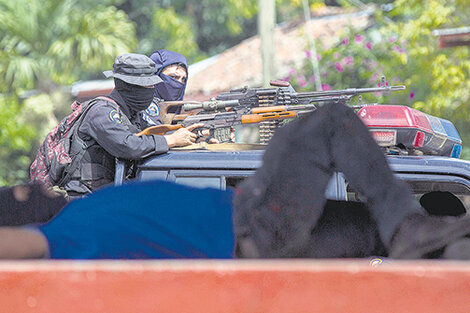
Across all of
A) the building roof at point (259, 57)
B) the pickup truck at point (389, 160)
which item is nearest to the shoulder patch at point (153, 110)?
the pickup truck at point (389, 160)

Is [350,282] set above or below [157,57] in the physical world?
below

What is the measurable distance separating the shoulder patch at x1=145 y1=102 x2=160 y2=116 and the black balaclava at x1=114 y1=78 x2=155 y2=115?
28cm

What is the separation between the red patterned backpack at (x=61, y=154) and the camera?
335 centimetres

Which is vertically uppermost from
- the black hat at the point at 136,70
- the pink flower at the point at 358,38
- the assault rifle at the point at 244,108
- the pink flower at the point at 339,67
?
the pink flower at the point at 358,38

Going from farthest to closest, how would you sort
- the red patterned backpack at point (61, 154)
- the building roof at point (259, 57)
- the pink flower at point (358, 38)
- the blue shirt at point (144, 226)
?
the building roof at point (259, 57), the pink flower at point (358, 38), the red patterned backpack at point (61, 154), the blue shirt at point (144, 226)

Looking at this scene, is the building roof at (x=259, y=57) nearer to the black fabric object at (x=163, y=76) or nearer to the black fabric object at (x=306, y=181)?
the black fabric object at (x=163, y=76)

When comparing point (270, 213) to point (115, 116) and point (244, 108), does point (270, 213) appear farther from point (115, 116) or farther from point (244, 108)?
point (244, 108)

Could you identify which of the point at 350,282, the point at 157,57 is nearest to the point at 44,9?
the point at 157,57

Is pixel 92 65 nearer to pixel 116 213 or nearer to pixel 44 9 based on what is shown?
pixel 44 9

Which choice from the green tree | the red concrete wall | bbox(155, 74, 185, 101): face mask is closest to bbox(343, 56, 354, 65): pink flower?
the green tree

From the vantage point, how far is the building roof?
14.2 meters

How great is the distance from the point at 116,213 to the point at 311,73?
34.3 ft

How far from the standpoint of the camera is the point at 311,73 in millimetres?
12180

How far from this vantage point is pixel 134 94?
139 inches
